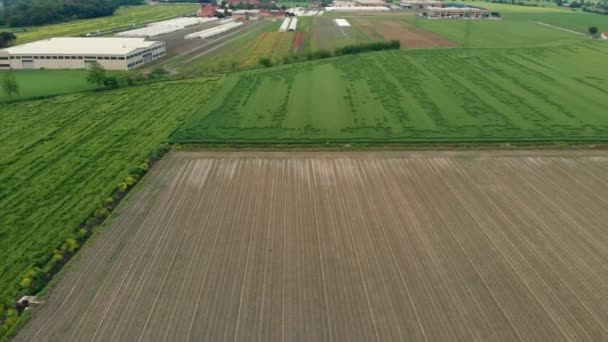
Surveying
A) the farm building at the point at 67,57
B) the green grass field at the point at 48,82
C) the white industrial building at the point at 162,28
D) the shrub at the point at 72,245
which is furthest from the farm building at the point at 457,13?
the shrub at the point at 72,245

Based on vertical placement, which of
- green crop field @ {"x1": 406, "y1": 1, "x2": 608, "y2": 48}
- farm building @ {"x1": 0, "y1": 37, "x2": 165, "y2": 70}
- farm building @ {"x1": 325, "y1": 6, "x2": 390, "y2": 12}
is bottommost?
farm building @ {"x1": 0, "y1": 37, "x2": 165, "y2": 70}

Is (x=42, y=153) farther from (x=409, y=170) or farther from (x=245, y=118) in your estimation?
(x=409, y=170)

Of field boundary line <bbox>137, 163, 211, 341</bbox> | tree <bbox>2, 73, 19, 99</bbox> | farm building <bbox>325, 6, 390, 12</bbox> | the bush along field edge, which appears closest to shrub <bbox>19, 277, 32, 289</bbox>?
the bush along field edge

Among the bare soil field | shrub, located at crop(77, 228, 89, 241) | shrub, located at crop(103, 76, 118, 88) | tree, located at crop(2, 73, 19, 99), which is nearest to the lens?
the bare soil field

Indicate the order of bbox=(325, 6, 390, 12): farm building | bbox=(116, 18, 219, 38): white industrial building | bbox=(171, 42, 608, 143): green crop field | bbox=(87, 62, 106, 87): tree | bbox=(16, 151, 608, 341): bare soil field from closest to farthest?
1. bbox=(16, 151, 608, 341): bare soil field
2. bbox=(171, 42, 608, 143): green crop field
3. bbox=(87, 62, 106, 87): tree
4. bbox=(116, 18, 219, 38): white industrial building
5. bbox=(325, 6, 390, 12): farm building

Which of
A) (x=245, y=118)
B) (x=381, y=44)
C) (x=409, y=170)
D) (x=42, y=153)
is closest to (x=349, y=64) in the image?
(x=381, y=44)

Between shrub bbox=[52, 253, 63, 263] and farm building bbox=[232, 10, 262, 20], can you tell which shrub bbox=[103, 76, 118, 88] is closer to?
shrub bbox=[52, 253, 63, 263]

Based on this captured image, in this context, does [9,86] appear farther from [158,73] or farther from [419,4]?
[419,4]

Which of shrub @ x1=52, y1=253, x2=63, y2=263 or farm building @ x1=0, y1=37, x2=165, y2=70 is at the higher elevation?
farm building @ x1=0, y1=37, x2=165, y2=70
